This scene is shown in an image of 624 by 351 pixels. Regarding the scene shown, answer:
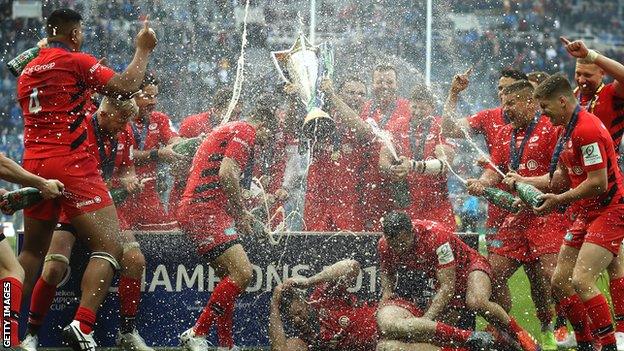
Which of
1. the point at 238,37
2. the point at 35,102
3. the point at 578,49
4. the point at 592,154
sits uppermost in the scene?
the point at 578,49

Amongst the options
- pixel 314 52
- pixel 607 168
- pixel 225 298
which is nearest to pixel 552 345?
pixel 607 168

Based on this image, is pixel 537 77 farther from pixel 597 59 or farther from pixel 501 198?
pixel 597 59

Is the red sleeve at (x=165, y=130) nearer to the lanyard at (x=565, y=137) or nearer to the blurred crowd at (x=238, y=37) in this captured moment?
the lanyard at (x=565, y=137)

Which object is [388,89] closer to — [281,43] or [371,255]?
[371,255]

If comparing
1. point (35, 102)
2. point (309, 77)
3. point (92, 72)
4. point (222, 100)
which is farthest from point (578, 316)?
point (222, 100)

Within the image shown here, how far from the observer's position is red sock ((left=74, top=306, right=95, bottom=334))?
6.26 m

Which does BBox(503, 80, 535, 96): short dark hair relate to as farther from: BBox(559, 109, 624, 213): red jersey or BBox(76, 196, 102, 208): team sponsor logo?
BBox(76, 196, 102, 208): team sponsor logo

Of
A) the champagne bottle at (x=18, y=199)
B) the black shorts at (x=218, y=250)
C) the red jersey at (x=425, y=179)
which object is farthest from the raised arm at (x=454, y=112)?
the champagne bottle at (x=18, y=199)

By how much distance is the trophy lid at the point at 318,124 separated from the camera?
8.26 metres

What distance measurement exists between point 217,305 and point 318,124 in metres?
2.12

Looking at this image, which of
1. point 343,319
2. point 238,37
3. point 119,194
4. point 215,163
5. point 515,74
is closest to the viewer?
point 343,319

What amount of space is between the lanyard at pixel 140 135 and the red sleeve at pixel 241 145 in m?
1.17

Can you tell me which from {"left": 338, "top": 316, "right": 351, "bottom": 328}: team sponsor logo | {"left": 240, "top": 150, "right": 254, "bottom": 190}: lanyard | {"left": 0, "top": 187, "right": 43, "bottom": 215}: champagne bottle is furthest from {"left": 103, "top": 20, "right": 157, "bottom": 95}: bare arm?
{"left": 338, "top": 316, "right": 351, "bottom": 328}: team sponsor logo

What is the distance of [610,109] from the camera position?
21.8 feet
